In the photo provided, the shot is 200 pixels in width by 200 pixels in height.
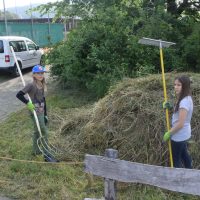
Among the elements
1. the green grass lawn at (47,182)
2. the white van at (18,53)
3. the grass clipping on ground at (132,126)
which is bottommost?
the white van at (18,53)

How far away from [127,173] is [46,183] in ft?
5.99

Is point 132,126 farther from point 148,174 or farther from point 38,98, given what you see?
point 148,174

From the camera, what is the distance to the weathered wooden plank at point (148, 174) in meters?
3.51

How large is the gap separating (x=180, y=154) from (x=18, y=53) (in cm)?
1149

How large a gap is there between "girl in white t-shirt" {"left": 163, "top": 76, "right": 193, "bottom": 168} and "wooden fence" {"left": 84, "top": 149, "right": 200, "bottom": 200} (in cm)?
95

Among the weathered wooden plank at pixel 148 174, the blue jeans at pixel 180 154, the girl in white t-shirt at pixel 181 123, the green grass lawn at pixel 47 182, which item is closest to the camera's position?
the weathered wooden plank at pixel 148 174

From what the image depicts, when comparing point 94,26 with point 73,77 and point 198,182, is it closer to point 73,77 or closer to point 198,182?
point 73,77

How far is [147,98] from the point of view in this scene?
241 inches

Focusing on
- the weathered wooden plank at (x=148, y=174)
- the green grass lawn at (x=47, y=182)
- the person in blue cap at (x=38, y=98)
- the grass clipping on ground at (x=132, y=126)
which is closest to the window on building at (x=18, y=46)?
the green grass lawn at (x=47, y=182)

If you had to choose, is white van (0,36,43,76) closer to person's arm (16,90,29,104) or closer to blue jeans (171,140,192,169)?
person's arm (16,90,29,104)

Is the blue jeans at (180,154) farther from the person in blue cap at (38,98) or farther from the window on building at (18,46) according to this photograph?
the window on building at (18,46)

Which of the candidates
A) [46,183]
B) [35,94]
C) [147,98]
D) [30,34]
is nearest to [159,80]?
[147,98]

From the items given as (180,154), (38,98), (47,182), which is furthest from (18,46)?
(180,154)

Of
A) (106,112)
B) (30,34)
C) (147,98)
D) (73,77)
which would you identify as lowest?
(30,34)
